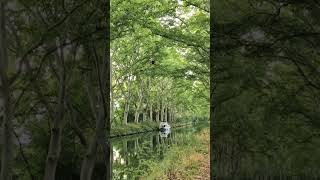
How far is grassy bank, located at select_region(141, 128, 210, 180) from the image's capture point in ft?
16.0

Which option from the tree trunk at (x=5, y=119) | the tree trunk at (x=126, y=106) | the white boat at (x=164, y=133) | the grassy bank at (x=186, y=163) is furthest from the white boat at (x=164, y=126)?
the tree trunk at (x=5, y=119)

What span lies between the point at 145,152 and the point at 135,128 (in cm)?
63

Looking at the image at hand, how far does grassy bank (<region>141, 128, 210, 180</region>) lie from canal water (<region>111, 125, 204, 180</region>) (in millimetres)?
67

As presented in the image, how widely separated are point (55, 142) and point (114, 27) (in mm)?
2315

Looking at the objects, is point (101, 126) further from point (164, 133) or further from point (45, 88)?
point (164, 133)

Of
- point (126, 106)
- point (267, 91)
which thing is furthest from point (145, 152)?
point (267, 91)

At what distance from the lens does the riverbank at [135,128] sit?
18.3 feet

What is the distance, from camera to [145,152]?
5.32 m

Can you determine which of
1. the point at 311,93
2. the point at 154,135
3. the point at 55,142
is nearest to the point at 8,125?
the point at 55,142

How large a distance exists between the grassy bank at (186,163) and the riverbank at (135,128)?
407mm

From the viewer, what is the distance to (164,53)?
207 inches

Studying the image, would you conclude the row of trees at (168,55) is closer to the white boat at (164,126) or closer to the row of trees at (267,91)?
the white boat at (164,126)

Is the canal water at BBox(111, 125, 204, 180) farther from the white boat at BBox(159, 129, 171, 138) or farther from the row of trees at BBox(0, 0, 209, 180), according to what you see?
the row of trees at BBox(0, 0, 209, 180)

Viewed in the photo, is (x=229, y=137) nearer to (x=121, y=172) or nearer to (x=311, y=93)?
(x=311, y=93)
